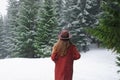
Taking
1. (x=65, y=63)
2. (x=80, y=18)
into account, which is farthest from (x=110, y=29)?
(x=80, y=18)

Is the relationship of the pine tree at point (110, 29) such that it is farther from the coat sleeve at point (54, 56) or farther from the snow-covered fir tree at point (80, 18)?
the snow-covered fir tree at point (80, 18)

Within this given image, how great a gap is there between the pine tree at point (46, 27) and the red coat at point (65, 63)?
27.7 metres

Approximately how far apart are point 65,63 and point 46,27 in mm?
28983

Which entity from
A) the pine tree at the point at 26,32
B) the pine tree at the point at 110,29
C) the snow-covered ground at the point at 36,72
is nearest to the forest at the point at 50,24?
the pine tree at the point at 26,32

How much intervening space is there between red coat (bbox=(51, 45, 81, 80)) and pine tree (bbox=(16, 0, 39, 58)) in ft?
104

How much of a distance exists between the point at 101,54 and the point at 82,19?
499cm

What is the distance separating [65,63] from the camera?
8195 mm

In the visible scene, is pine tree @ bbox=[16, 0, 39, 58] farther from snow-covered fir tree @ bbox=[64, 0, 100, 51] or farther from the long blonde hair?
the long blonde hair

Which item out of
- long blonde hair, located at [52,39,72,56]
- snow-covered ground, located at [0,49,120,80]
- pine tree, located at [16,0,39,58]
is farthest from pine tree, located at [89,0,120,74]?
pine tree, located at [16,0,39,58]

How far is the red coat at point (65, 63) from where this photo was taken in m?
8.14

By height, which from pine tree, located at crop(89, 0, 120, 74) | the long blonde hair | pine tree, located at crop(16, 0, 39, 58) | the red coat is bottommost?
pine tree, located at crop(16, 0, 39, 58)

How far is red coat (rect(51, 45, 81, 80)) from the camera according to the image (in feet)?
26.7

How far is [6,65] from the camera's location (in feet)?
48.8

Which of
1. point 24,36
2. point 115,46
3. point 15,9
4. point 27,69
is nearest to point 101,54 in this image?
point 24,36
